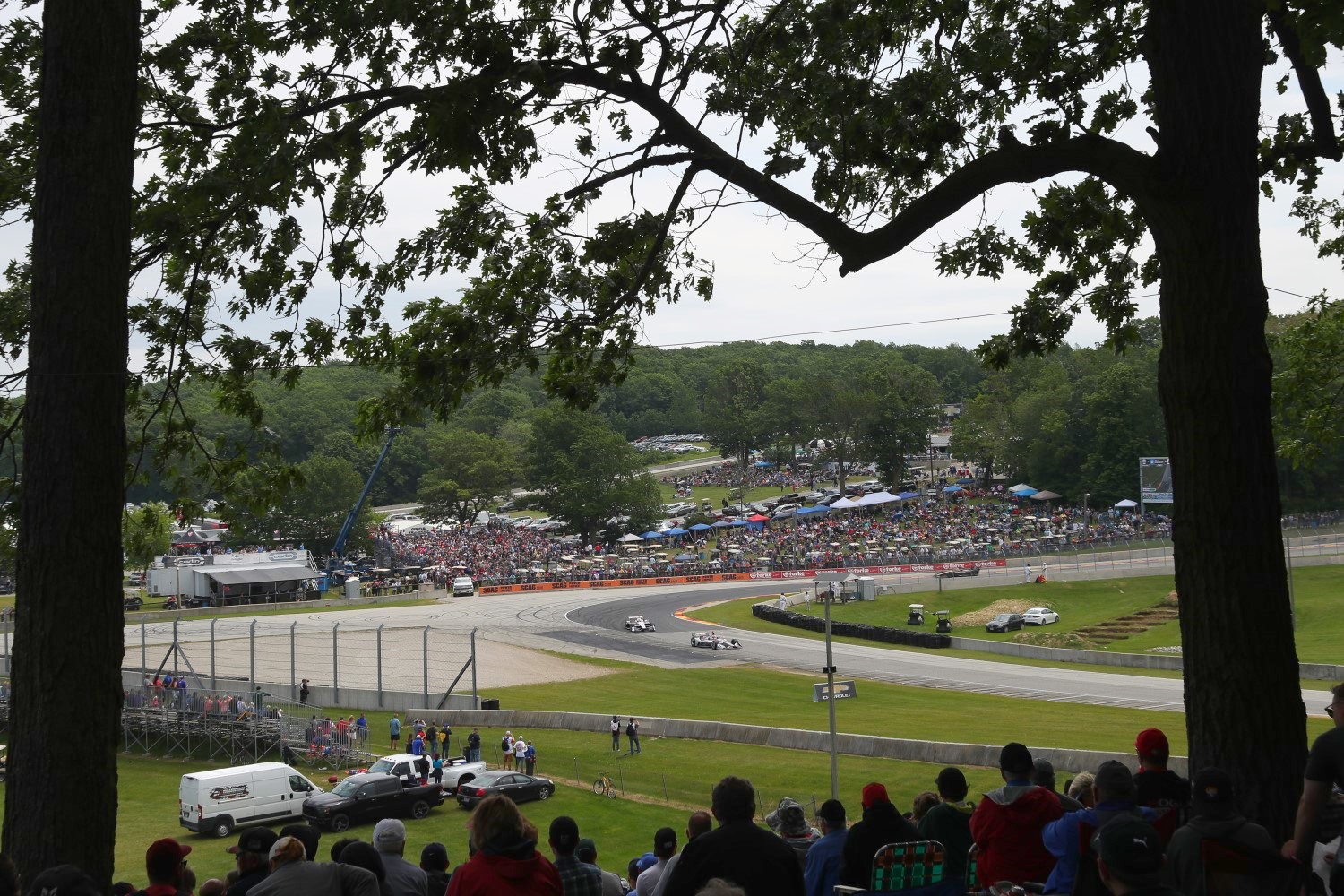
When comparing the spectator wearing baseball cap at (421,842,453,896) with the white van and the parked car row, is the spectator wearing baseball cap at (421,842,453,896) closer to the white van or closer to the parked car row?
the parked car row

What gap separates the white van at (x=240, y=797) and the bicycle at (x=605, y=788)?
19.1ft

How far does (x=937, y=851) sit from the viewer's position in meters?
5.62

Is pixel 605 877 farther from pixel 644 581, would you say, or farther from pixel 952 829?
pixel 644 581

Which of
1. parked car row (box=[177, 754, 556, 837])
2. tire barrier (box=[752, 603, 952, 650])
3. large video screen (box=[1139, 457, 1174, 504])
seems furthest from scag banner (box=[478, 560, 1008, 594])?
parked car row (box=[177, 754, 556, 837])

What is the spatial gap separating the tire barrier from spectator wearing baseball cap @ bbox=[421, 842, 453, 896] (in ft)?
135

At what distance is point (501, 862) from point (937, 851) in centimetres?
215

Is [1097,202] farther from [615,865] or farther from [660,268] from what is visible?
[615,865]

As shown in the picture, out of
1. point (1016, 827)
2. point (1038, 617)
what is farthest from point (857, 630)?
point (1016, 827)

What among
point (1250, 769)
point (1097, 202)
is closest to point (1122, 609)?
point (1097, 202)

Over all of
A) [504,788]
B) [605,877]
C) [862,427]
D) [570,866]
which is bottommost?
[504,788]

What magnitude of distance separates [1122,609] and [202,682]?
139 feet

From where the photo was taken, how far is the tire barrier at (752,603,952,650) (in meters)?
51.4

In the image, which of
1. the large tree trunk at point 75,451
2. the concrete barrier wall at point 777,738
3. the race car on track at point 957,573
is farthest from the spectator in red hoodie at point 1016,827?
the race car on track at point 957,573

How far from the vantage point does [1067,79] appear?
1055 centimetres
